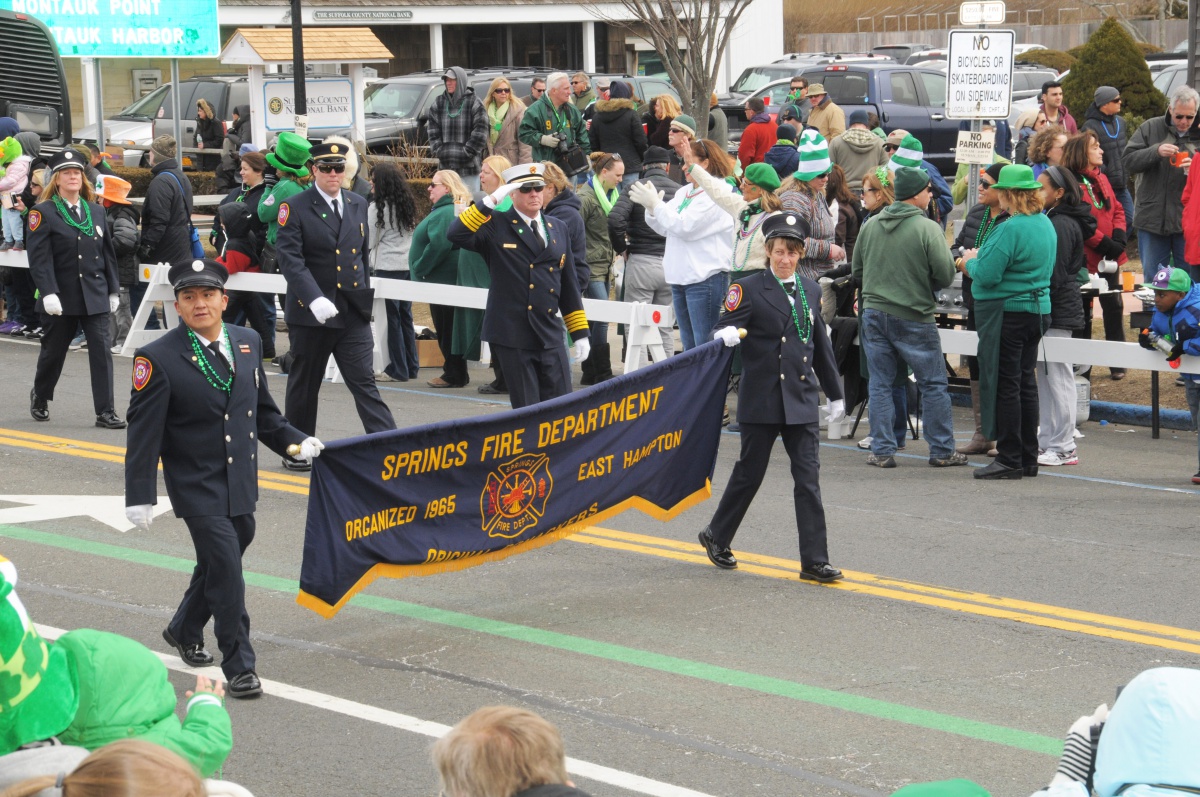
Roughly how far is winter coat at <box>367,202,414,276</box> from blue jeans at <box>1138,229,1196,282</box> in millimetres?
6910

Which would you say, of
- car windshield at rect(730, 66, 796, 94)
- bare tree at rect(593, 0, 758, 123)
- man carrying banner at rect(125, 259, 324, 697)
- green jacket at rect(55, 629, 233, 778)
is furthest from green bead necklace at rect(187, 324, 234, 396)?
car windshield at rect(730, 66, 796, 94)

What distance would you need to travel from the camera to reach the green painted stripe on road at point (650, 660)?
6.52m

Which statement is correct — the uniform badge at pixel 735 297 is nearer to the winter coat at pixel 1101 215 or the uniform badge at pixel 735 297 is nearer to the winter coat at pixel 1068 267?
the winter coat at pixel 1068 267

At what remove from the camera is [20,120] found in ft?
66.7

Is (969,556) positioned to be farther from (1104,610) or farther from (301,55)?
(301,55)

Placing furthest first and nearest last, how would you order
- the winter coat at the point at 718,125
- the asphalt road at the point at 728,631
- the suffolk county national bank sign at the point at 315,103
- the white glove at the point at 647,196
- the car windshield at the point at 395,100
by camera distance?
the car windshield at the point at 395,100 < the winter coat at the point at 718,125 < the suffolk county national bank sign at the point at 315,103 < the white glove at the point at 647,196 < the asphalt road at the point at 728,631

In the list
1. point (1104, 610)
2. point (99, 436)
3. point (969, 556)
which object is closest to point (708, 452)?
point (969, 556)

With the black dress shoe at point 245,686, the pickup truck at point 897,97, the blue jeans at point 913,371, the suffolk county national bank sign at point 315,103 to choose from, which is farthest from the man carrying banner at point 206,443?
the pickup truck at point 897,97

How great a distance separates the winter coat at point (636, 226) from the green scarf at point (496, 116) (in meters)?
6.45

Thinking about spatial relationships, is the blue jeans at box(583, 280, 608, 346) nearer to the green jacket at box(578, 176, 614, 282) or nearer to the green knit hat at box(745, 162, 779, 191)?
the green jacket at box(578, 176, 614, 282)

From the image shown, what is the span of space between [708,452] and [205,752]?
5.19 m

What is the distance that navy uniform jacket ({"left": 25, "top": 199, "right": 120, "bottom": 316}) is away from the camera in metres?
12.9

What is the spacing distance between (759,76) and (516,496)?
26.8m

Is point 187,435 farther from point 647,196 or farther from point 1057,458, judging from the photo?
point 1057,458
